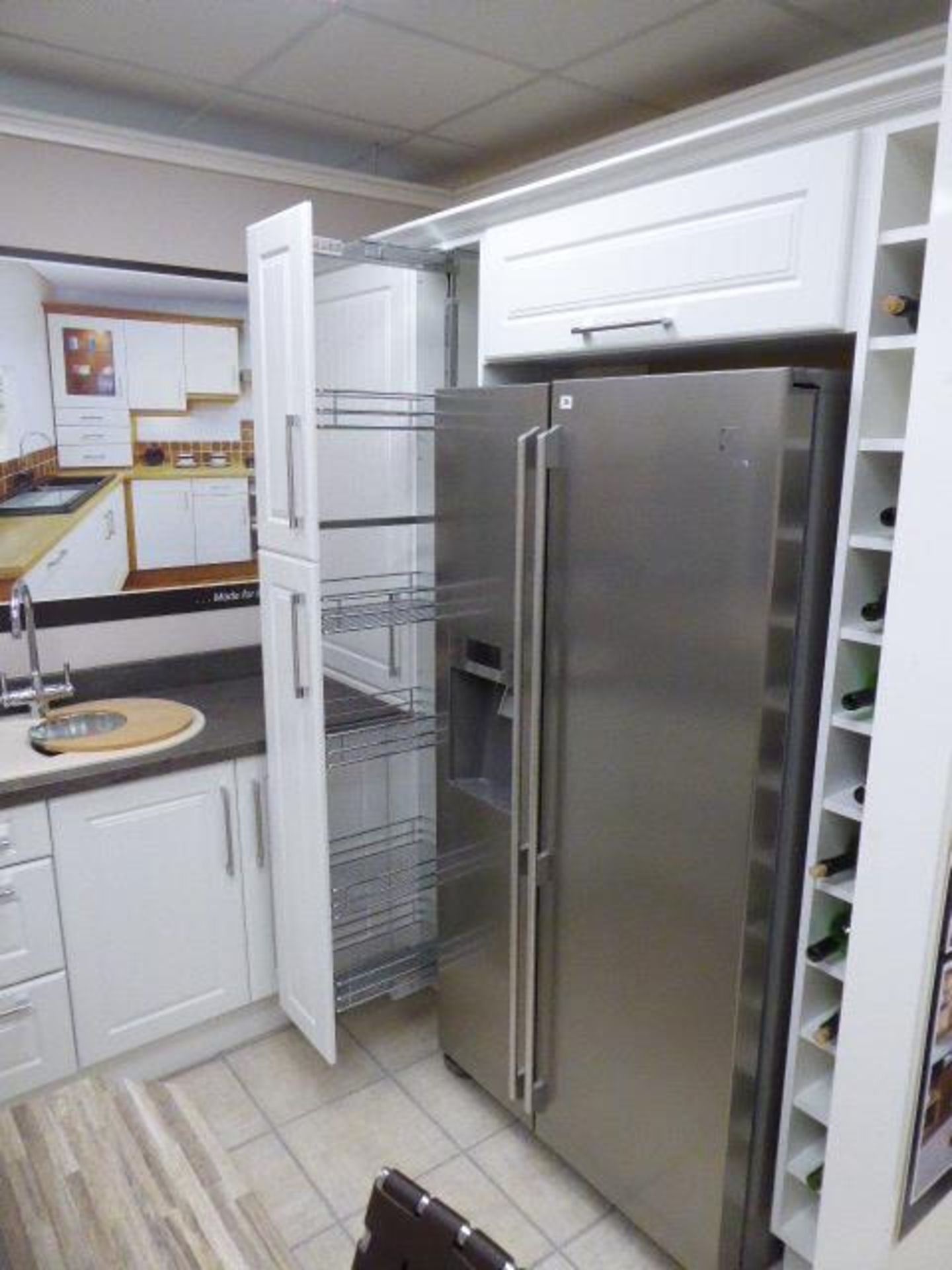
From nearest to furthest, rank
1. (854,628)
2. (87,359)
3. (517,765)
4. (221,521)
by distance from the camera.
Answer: (854,628)
(517,765)
(87,359)
(221,521)

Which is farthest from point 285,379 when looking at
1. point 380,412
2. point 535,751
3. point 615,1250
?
point 615,1250

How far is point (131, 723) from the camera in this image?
229cm

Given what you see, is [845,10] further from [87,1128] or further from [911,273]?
[87,1128]

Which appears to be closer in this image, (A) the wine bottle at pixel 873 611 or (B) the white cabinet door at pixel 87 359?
(A) the wine bottle at pixel 873 611

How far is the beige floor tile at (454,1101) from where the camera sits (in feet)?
6.92

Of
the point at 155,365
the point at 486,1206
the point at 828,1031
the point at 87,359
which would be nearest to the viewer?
the point at 828,1031

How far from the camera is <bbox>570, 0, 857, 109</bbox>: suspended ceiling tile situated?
168cm

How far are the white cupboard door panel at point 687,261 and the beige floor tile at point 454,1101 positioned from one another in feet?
5.85

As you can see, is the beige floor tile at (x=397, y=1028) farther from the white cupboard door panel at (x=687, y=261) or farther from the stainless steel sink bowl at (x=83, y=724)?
the white cupboard door panel at (x=687, y=261)

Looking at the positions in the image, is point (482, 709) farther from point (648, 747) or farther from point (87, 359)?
point (87, 359)

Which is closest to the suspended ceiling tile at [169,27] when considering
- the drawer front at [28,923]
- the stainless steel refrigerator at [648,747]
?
the stainless steel refrigerator at [648,747]

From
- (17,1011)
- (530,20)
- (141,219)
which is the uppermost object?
(530,20)

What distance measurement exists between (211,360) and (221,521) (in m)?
0.46

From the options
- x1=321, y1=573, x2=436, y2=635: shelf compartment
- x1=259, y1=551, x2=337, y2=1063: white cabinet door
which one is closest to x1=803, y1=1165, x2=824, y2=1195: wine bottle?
x1=259, y1=551, x2=337, y2=1063: white cabinet door
